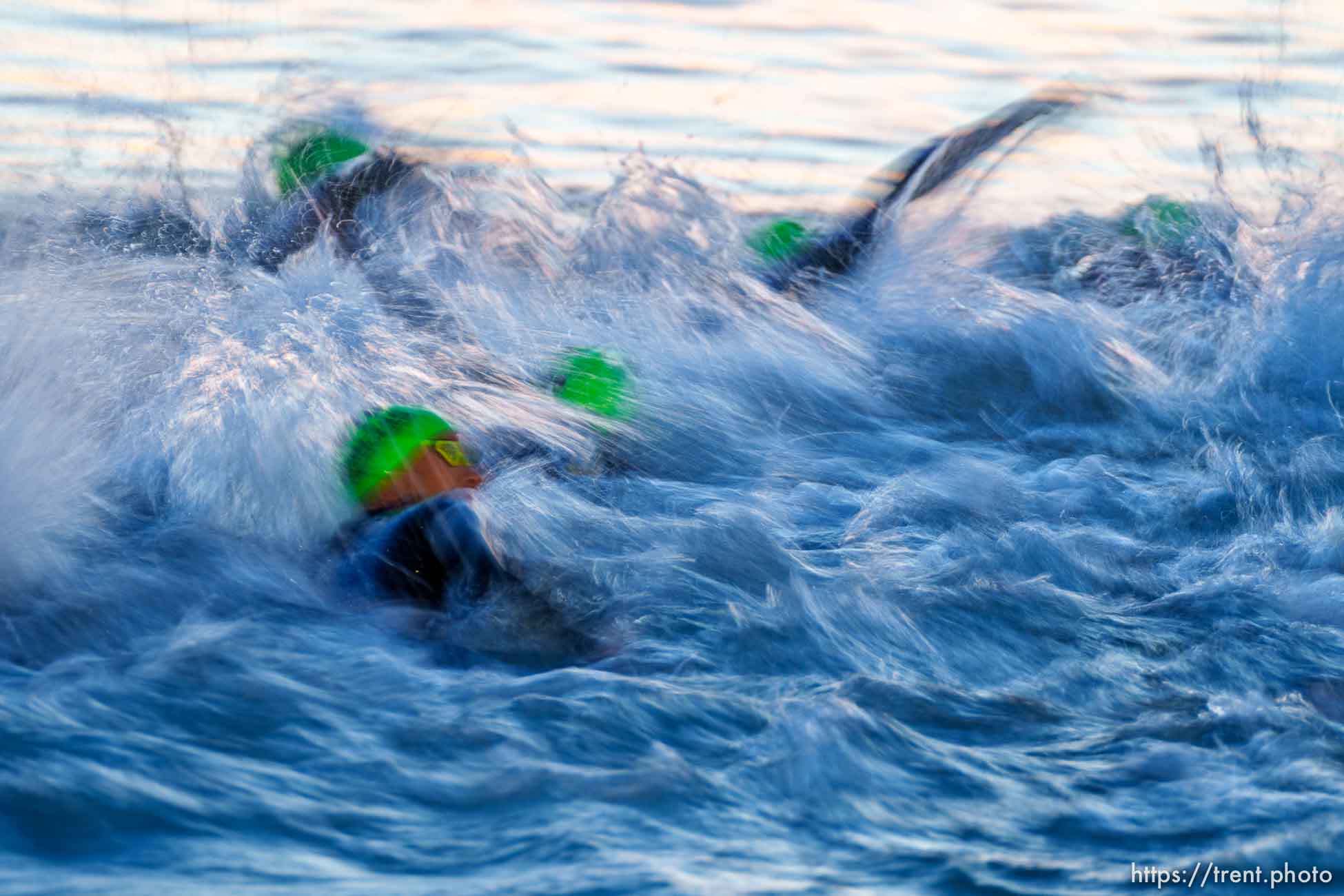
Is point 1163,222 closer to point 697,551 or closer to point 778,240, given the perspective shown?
point 778,240

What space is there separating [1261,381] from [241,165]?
12.8 ft

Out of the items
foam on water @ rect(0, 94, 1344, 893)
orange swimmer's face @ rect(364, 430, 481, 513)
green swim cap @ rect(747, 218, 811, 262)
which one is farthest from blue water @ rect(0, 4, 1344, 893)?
green swim cap @ rect(747, 218, 811, 262)

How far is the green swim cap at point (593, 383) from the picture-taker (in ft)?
14.7

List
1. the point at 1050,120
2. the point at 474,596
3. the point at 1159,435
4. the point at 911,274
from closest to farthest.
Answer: the point at 474,596, the point at 1159,435, the point at 911,274, the point at 1050,120

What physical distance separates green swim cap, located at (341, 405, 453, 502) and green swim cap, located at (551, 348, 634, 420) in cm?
91

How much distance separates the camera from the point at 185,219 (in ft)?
17.4

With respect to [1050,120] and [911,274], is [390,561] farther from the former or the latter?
[1050,120]

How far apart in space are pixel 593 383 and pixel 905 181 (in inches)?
83.2

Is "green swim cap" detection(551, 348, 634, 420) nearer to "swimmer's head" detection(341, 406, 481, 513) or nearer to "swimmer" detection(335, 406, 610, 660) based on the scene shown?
"swimmer's head" detection(341, 406, 481, 513)

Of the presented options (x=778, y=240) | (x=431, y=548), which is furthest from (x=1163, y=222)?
(x=431, y=548)

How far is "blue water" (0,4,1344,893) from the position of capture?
2189 mm

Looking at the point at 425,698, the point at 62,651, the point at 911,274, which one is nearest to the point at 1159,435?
the point at 911,274

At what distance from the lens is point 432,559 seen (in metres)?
3.01

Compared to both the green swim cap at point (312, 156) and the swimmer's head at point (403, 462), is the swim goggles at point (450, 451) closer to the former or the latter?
the swimmer's head at point (403, 462)
